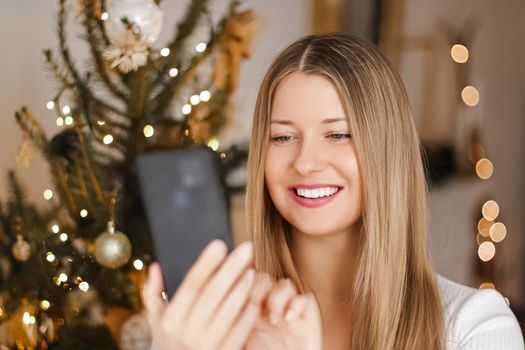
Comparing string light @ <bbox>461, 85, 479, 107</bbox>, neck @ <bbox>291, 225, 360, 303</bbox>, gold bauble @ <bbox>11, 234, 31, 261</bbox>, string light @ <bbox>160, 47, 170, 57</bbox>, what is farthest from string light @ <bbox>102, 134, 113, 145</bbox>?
string light @ <bbox>461, 85, 479, 107</bbox>

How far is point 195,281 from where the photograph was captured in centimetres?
77

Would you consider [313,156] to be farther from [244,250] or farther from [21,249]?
[21,249]

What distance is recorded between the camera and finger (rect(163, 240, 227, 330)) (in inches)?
29.9

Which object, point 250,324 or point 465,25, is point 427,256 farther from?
point 465,25

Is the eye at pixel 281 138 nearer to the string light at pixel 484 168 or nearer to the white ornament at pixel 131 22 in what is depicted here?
the white ornament at pixel 131 22

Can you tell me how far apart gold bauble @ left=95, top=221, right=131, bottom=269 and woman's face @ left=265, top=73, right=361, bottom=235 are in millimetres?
580

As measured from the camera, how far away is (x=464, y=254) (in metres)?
3.23

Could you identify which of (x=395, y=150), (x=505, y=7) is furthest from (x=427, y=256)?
(x=505, y=7)

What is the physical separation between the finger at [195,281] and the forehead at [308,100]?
16.0 inches

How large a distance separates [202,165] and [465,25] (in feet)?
8.48

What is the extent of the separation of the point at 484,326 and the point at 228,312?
21.9 inches

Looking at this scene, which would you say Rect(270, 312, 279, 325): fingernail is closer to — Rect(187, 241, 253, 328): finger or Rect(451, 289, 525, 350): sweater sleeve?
Rect(187, 241, 253, 328): finger

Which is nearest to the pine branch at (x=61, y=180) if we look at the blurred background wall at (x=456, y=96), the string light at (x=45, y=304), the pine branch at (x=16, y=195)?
the pine branch at (x=16, y=195)

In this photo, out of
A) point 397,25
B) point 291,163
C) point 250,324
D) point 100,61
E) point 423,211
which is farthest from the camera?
point 397,25
